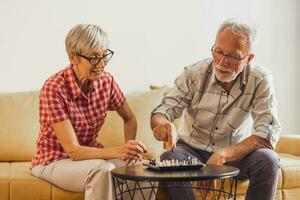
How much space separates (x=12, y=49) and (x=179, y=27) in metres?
1.03

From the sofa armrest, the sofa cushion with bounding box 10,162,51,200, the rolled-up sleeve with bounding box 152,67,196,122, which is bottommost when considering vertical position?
the sofa armrest

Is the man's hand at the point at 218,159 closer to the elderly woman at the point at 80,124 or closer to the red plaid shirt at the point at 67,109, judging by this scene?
the elderly woman at the point at 80,124

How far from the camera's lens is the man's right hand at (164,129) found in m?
2.23

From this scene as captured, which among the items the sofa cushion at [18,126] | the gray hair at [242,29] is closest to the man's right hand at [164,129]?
the gray hair at [242,29]

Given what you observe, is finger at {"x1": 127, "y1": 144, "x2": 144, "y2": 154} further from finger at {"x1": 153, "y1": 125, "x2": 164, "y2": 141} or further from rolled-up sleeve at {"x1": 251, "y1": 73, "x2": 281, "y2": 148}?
rolled-up sleeve at {"x1": 251, "y1": 73, "x2": 281, "y2": 148}

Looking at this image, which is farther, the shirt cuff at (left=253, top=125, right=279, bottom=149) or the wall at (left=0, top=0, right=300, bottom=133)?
the wall at (left=0, top=0, right=300, bottom=133)

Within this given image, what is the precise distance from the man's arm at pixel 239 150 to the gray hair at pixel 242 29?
39cm

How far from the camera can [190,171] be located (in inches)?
76.3

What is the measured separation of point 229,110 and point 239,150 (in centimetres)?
25

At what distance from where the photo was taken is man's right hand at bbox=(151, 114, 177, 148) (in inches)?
87.7

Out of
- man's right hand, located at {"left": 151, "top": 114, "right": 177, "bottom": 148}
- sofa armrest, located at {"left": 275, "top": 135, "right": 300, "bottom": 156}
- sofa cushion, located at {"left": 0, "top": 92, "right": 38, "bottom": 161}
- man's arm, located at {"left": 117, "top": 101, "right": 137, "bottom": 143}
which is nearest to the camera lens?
man's right hand, located at {"left": 151, "top": 114, "right": 177, "bottom": 148}

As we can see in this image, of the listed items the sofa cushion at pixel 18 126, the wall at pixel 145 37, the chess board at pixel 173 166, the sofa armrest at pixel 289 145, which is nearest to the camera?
the chess board at pixel 173 166

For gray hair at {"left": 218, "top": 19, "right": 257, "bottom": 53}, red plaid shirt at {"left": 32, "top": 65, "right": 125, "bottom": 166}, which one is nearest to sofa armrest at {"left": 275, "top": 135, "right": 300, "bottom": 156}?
gray hair at {"left": 218, "top": 19, "right": 257, "bottom": 53}

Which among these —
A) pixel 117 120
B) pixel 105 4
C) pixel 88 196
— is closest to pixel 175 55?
pixel 105 4
